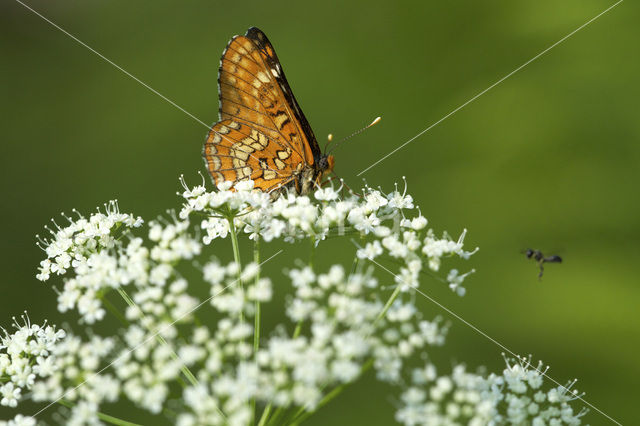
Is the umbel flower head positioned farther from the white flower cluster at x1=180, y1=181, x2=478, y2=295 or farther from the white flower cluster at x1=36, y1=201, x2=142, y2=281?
the white flower cluster at x1=36, y1=201, x2=142, y2=281

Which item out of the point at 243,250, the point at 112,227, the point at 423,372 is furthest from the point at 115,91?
the point at 423,372

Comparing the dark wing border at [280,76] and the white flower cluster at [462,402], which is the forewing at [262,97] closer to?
the dark wing border at [280,76]

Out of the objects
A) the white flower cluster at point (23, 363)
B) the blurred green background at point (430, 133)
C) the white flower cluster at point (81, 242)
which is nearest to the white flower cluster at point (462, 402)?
the blurred green background at point (430, 133)

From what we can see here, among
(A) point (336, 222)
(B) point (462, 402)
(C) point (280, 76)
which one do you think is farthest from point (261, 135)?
(B) point (462, 402)

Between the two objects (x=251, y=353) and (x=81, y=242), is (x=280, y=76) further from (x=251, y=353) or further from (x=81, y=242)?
(x=251, y=353)

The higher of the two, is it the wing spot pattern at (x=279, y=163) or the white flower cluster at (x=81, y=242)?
the wing spot pattern at (x=279, y=163)

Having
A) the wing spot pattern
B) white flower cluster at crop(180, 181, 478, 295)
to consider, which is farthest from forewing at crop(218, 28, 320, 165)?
white flower cluster at crop(180, 181, 478, 295)

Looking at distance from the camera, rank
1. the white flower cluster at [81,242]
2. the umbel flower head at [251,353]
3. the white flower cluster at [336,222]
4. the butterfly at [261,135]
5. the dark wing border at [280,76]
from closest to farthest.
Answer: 1. the umbel flower head at [251,353]
2. the white flower cluster at [336,222]
3. the white flower cluster at [81,242]
4. the dark wing border at [280,76]
5. the butterfly at [261,135]

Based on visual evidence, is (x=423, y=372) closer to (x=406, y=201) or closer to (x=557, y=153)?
(x=406, y=201)
